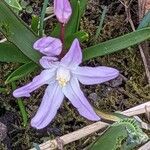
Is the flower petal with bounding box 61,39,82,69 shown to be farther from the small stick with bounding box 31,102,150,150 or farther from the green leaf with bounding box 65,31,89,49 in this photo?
the small stick with bounding box 31,102,150,150

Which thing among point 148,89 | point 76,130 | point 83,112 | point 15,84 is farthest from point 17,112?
point 148,89

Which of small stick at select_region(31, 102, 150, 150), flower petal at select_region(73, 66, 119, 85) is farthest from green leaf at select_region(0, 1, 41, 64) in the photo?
small stick at select_region(31, 102, 150, 150)

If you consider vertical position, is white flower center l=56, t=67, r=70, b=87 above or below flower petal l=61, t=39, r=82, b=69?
below

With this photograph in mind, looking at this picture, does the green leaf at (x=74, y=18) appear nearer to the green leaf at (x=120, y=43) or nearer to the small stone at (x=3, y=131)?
the green leaf at (x=120, y=43)

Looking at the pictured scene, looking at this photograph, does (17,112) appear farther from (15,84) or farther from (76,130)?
(76,130)

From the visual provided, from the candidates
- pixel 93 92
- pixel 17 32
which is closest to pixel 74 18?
pixel 17 32

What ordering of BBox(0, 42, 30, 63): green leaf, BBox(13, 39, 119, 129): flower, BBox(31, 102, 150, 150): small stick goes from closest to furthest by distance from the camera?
BBox(13, 39, 119, 129): flower, BBox(0, 42, 30, 63): green leaf, BBox(31, 102, 150, 150): small stick
